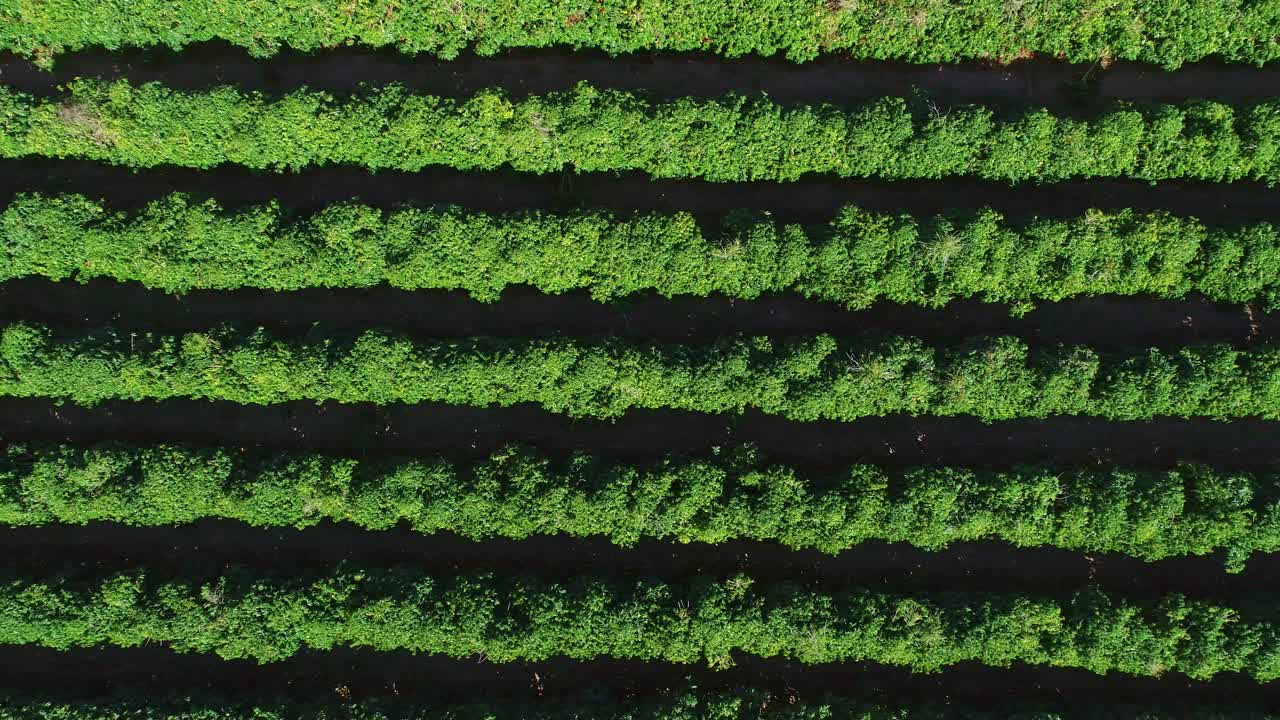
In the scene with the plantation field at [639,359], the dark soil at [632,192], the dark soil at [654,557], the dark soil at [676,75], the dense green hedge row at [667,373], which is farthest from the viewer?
the dark soil at [676,75]

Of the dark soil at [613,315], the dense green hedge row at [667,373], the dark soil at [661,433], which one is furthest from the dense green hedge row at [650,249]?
the dark soil at [661,433]

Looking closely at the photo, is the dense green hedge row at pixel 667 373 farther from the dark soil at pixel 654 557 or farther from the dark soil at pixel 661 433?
the dark soil at pixel 654 557

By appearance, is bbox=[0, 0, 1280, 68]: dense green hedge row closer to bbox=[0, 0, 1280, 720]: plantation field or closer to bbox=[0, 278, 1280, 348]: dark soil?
bbox=[0, 0, 1280, 720]: plantation field

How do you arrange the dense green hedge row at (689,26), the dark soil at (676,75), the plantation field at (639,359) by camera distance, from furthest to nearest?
the dark soil at (676,75) → the dense green hedge row at (689,26) → the plantation field at (639,359)

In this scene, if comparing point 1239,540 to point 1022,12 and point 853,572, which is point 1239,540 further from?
point 1022,12

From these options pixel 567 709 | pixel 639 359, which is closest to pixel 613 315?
pixel 639 359

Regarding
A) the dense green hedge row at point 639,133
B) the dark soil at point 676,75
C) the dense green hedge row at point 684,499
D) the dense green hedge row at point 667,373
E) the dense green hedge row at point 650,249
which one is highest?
the dark soil at point 676,75

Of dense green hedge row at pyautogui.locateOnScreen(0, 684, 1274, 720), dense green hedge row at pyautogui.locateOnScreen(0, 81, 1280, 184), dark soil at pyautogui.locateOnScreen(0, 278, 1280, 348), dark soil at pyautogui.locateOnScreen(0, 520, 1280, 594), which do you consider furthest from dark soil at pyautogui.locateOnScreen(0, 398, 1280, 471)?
dense green hedge row at pyautogui.locateOnScreen(0, 81, 1280, 184)
